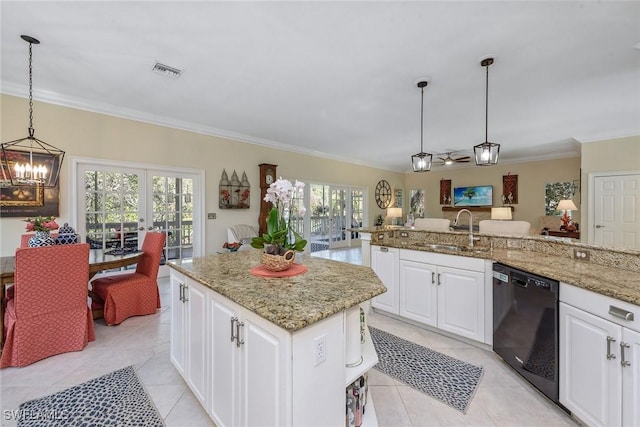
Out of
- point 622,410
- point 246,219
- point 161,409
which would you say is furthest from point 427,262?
point 246,219

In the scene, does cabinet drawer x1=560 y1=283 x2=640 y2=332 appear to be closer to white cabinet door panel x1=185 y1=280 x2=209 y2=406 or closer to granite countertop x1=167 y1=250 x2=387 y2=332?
granite countertop x1=167 y1=250 x2=387 y2=332

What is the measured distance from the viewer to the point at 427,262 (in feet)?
8.91

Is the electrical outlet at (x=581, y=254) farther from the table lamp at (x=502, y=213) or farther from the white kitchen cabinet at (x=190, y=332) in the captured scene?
the table lamp at (x=502, y=213)

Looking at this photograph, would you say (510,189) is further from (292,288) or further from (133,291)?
(133,291)

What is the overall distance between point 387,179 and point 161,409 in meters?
8.50

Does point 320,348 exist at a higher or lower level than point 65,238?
lower

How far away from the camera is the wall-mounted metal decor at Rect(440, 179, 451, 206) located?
8922 mm

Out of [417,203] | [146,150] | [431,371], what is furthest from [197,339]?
[417,203]

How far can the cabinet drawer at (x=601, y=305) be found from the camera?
1302 millimetres

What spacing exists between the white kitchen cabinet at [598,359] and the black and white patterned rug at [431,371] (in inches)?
21.8

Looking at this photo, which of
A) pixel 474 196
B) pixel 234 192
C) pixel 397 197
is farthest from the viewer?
pixel 397 197

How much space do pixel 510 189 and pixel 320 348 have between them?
28.4ft

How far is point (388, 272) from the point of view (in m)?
3.07

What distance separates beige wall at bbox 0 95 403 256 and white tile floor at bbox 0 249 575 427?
6.76 feet
